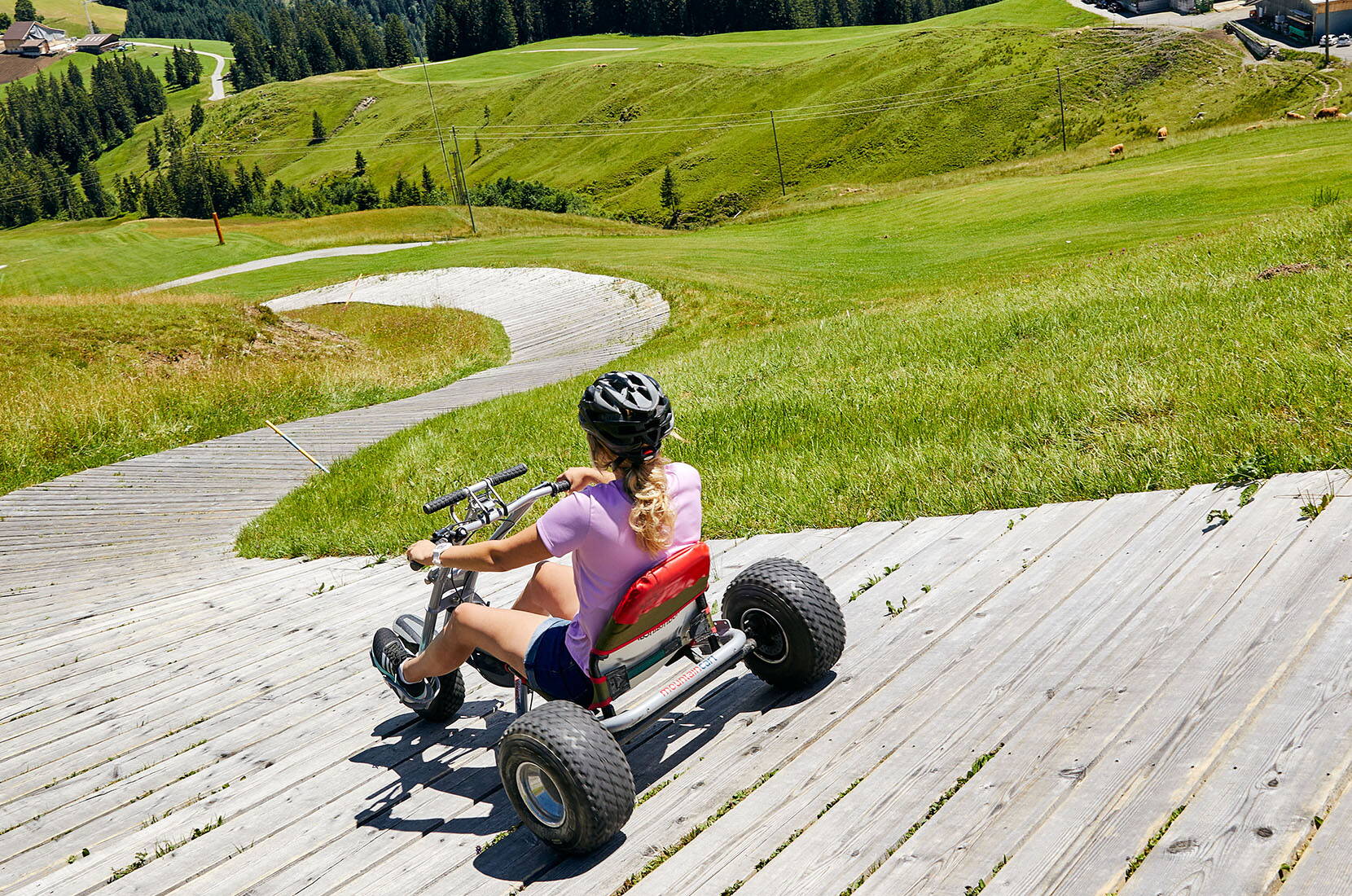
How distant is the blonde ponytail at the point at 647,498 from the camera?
4.11m

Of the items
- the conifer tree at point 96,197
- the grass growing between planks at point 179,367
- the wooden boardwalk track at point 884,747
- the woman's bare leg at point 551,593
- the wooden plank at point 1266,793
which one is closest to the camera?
the wooden plank at point 1266,793

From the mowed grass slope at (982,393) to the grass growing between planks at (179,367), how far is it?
5.25 meters

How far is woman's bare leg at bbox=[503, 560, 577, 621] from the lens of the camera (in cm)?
506

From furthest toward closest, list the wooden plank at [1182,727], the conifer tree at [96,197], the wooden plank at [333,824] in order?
the conifer tree at [96,197] → the wooden plank at [333,824] → the wooden plank at [1182,727]

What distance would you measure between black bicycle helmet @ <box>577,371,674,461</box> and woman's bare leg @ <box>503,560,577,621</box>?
1.17 meters

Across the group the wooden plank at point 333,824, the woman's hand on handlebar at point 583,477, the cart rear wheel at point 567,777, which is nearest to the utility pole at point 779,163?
the woman's hand on handlebar at point 583,477

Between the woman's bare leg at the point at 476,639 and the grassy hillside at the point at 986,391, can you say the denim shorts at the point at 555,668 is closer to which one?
the woman's bare leg at the point at 476,639

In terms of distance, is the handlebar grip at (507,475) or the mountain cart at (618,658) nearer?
the mountain cart at (618,658)

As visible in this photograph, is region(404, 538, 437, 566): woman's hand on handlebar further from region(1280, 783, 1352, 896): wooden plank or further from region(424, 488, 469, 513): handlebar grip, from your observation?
region(1280, 783, 1352, 896): wooden plank

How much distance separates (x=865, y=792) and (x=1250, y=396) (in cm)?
525

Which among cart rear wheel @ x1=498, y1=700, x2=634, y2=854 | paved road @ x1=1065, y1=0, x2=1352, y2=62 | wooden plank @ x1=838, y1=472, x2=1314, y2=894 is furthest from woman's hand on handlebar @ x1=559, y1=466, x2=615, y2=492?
paved road @ x1=1065, y1=0, x2=1352, y2=62

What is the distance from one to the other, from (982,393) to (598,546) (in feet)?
22.2

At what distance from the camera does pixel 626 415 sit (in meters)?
4.09

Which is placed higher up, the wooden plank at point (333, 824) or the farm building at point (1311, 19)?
the farm building at point (1311, 19)
